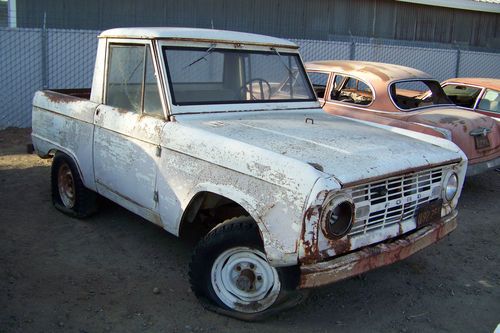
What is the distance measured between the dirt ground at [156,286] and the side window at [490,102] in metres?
2.89

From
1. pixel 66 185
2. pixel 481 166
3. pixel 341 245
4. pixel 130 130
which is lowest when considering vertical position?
pixel 66 185

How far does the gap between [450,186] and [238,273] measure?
67.0 inches

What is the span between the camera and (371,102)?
6.98m

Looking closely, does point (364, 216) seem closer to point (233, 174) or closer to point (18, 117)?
point (233, 174)

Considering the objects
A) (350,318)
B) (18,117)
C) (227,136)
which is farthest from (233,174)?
(18,117)

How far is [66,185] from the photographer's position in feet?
17.3

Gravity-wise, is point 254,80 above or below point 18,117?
above

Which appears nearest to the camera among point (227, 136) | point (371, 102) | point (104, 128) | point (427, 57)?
point (227, 136)

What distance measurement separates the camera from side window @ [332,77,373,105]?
7.10 metres

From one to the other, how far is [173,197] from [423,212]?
175 cm

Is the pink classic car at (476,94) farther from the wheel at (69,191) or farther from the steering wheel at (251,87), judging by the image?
the wheel at (69,191)

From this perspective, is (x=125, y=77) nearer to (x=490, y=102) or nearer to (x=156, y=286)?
(x=156, y=286)

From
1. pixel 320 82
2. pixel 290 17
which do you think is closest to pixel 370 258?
pixel 320 82

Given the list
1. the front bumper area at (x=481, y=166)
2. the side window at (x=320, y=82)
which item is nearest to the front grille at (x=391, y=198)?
the front bumper area at (x=481, y=166)
